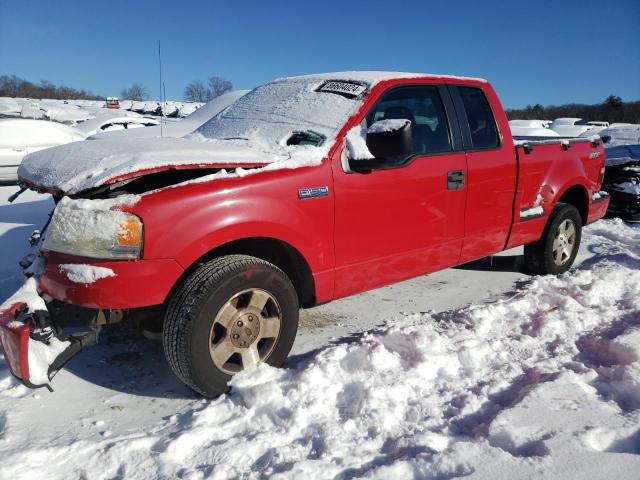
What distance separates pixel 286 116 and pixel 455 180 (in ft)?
4.16

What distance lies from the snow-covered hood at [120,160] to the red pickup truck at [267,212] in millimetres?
11

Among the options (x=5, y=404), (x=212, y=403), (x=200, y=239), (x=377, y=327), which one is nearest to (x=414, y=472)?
(x=212, y=403)

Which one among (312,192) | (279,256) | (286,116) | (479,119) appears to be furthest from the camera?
(479,119)

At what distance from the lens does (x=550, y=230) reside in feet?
15.0

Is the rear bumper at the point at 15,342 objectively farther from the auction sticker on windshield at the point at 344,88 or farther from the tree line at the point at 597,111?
the tree line at the point at 597,111

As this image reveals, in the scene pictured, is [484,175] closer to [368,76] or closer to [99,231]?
[368,76]

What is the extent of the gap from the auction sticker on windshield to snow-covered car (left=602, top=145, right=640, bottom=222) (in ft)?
19.8

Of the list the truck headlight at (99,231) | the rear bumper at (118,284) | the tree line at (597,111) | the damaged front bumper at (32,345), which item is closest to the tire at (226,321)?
the rear bumper at (118,284)

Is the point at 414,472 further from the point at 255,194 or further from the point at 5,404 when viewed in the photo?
the point at 5,404

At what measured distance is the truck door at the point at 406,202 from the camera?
304cm

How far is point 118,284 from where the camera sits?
7.51 feet

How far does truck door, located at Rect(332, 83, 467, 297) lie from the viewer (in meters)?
3.04

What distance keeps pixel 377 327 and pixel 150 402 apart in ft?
5.34

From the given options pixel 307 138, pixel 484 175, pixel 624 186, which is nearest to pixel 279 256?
pixel 307 138
